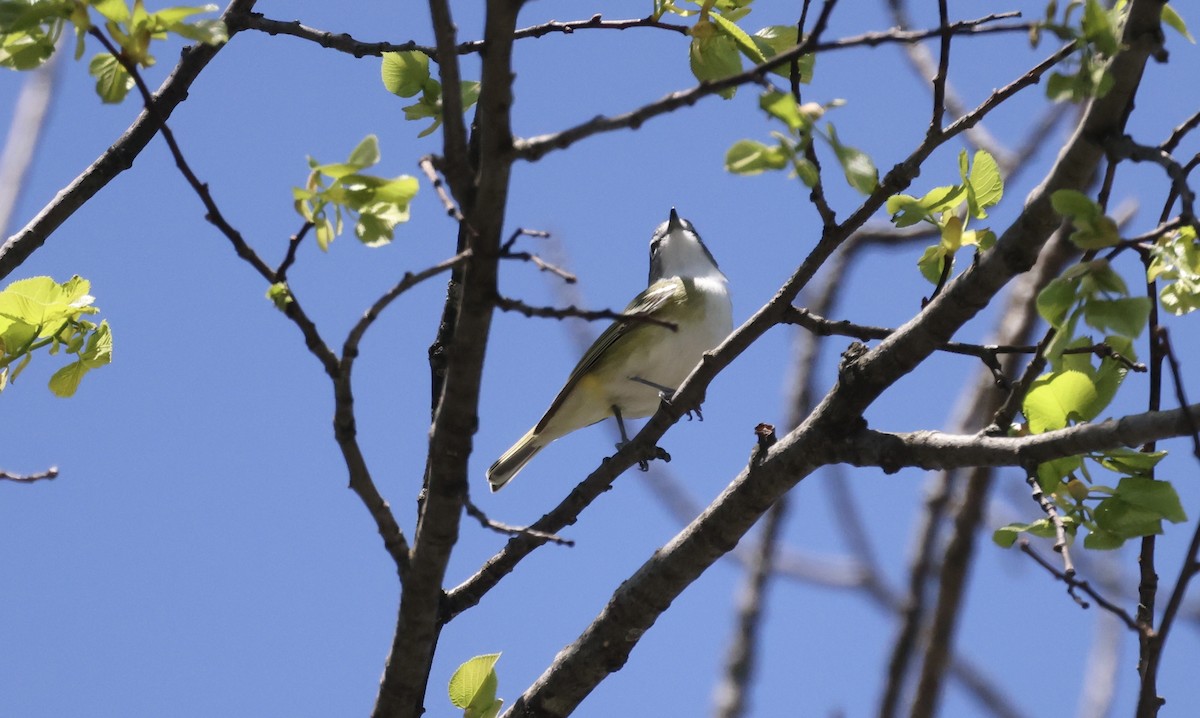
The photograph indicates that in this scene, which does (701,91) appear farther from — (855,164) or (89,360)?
(89,360)

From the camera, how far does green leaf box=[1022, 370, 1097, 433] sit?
272cm

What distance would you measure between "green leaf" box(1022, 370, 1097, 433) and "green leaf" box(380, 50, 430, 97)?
180 cm

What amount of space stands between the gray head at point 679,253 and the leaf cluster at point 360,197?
489 centimetres

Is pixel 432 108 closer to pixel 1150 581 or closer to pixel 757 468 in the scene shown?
pixel 757 468

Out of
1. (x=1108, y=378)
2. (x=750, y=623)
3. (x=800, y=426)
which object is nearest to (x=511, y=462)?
(x=750, y=623)

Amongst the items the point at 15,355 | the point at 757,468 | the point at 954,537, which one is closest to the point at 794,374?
the point at 954,537

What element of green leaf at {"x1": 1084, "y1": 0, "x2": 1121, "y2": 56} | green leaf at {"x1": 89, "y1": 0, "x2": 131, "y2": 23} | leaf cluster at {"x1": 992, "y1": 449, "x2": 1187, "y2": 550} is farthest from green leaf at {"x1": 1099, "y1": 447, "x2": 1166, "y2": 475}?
green leaf at {"x1": 89, "y1": 0, "x2": 131, "y2": 23}

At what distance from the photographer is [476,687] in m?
3.53

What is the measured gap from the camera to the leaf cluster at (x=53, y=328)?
319cm

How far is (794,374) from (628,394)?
1450mm

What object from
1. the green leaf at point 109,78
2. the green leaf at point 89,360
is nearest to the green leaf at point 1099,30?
the green leaf at point 109,78

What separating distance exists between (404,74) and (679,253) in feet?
15.6

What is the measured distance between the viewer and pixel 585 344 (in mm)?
7547

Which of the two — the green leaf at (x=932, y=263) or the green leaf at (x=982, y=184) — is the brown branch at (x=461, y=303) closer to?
→ the green leaf at (x=982, y=184)
